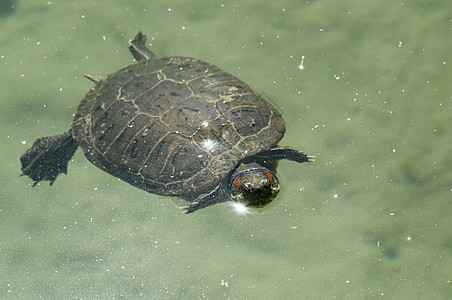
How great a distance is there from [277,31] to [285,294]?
333 centimetres

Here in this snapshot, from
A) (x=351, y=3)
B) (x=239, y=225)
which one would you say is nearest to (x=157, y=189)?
(x=239, y=225)

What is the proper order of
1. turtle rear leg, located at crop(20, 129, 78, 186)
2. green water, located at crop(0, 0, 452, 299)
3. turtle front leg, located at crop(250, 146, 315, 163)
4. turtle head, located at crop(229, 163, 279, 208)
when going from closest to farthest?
turtle head, located at crop(229, 163, 279, 208), green water, located at crop(0, 0, 452, 299), turtle front leg, located at crop(250, 146, 315, 163), turtle rear leg, located at crop(20, 129, 78, 186)

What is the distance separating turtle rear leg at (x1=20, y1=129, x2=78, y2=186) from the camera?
4566 mm

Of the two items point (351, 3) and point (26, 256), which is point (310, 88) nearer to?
point (351, 3)

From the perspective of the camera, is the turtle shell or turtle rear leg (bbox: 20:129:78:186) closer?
the turtle shell

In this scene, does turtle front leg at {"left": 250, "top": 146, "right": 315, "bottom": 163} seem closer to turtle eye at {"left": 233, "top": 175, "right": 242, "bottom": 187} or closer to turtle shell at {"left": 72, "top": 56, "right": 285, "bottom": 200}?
turtle shell at {"left": 72, "top": 56, "right": 285, "bottom": 200}

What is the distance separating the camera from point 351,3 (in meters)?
5.44

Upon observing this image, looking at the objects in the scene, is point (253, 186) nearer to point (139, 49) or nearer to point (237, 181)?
point (237, 181)

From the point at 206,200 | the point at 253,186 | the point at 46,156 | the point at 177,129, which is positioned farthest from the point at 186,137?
the point at 46,156

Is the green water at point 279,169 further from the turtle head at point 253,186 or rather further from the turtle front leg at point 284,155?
the turtle head at point 253,186

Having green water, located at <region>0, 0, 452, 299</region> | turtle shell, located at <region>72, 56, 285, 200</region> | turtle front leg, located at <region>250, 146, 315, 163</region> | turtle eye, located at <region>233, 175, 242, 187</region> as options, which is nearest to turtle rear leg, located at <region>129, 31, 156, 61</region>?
green water, located at <region>0, 0, 452, 299</region>

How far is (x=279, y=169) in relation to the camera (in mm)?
4480

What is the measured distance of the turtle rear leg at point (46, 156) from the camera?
4566mm

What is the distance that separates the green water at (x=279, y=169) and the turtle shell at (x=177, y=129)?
20.0 inches
